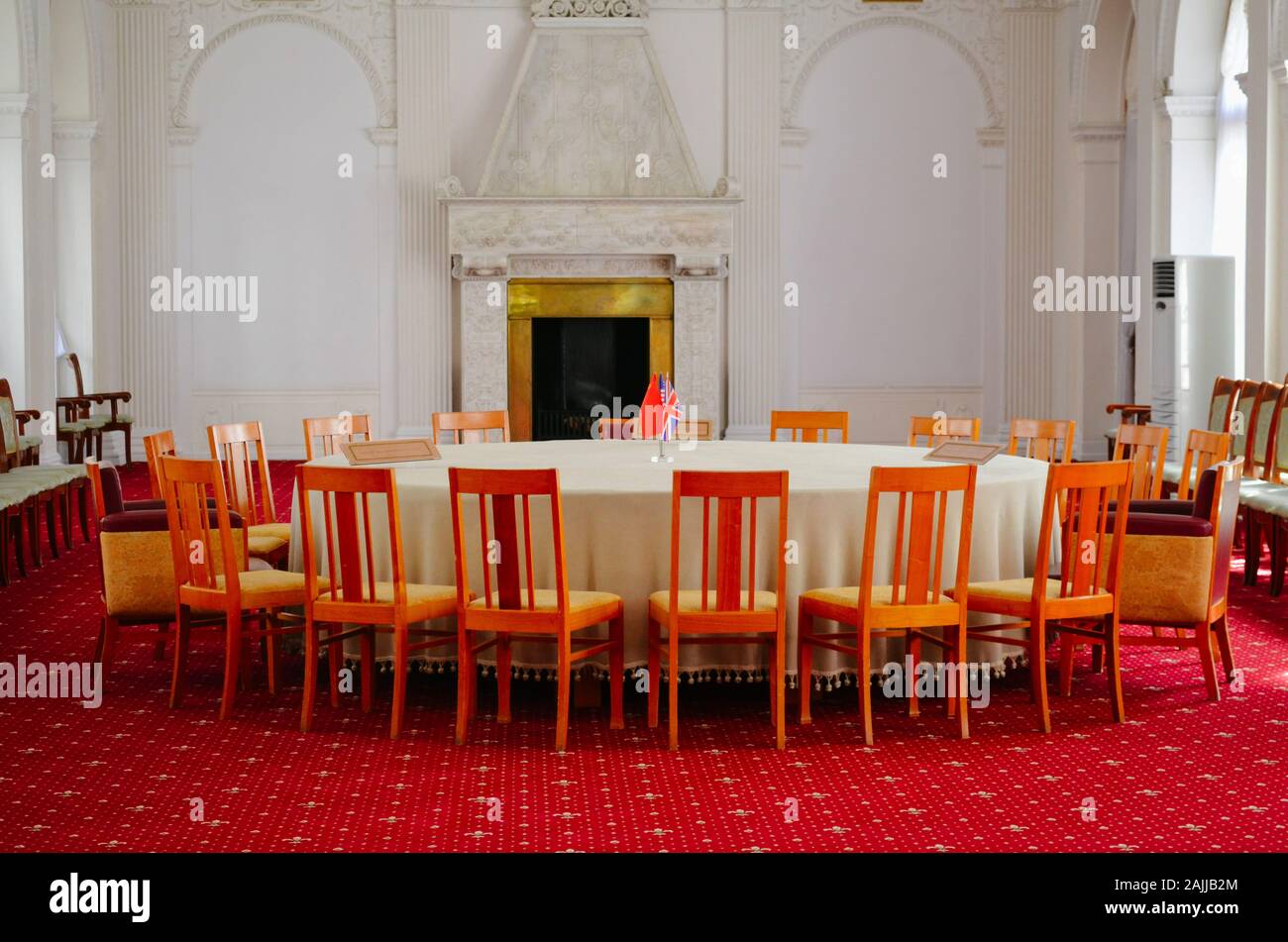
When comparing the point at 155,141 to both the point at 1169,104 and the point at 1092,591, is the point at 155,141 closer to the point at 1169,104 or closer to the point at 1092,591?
the point at 1169,104

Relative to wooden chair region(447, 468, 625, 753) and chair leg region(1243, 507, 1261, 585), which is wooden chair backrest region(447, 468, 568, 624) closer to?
wooden chair region(447, 468, 625, 753)

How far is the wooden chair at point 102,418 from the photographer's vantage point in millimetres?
12008

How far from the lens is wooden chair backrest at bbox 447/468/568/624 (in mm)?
4695

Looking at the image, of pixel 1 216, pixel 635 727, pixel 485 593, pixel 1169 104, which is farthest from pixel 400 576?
pixel 1169 104

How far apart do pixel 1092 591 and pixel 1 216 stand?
29.8ft

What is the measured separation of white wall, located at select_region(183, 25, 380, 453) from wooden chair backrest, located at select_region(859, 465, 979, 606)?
9572 millimetres

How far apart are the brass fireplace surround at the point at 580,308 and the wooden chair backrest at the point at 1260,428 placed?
5.99m

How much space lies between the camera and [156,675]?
19.3 ft

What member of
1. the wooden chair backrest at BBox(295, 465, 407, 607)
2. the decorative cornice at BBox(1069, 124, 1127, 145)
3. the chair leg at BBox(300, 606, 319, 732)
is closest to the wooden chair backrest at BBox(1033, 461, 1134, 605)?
the wooden chair backrest at BBox(295, 465, 407, 607)

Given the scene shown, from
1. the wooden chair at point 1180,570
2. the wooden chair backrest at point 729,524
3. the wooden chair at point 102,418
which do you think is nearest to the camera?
the wooden chair backrest at point 729,524

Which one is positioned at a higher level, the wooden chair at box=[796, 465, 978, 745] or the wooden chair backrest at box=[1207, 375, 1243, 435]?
the wooden chair backrest at box=[1207, 375, 1243, 435]

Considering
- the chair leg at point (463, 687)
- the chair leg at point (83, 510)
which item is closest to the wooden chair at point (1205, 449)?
the chair leg at point (463, 687)

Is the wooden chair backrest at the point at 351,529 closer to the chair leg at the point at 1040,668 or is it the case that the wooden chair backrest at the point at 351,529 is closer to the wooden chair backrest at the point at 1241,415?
the chair leg at the point at 1040,668

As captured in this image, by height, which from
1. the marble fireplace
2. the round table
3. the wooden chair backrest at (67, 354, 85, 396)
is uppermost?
the marble fireplace
